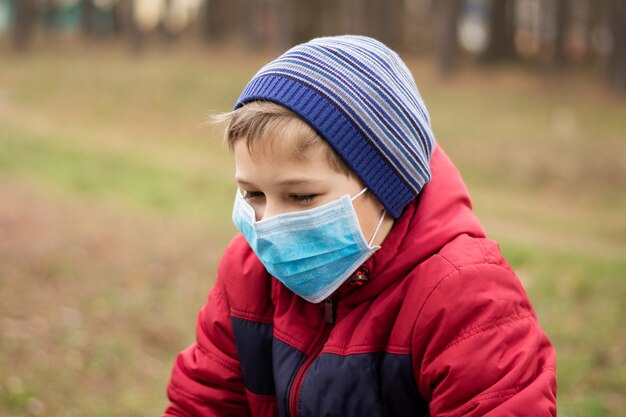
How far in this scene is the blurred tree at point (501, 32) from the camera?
2359 cm

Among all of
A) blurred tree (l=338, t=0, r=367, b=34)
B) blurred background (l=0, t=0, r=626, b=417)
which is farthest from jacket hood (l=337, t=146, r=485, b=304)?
blurred tree (l=338, t=0, r=367, b=34)

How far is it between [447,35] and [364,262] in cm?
2028

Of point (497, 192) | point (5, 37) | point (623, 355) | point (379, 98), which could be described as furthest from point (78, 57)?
point (379, 98)

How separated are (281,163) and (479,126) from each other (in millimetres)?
14944

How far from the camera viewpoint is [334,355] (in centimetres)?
227

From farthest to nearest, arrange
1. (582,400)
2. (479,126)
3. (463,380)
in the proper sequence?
(479,126), (582,400), (463,380)

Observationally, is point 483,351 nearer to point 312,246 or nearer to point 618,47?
point 312,246

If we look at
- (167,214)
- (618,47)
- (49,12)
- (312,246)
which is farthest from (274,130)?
(49,12)

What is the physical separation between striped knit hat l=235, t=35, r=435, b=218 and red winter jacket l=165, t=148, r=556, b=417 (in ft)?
0.42

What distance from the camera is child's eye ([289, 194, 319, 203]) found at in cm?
226

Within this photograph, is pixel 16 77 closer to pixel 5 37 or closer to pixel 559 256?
pixel 5 37

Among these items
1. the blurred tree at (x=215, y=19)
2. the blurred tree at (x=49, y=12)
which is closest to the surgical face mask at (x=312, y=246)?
the blurred tree at (x=215, y=19)

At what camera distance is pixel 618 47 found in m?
19.4

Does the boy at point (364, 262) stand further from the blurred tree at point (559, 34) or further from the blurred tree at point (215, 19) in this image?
the blurred tree at point (215, 19)
